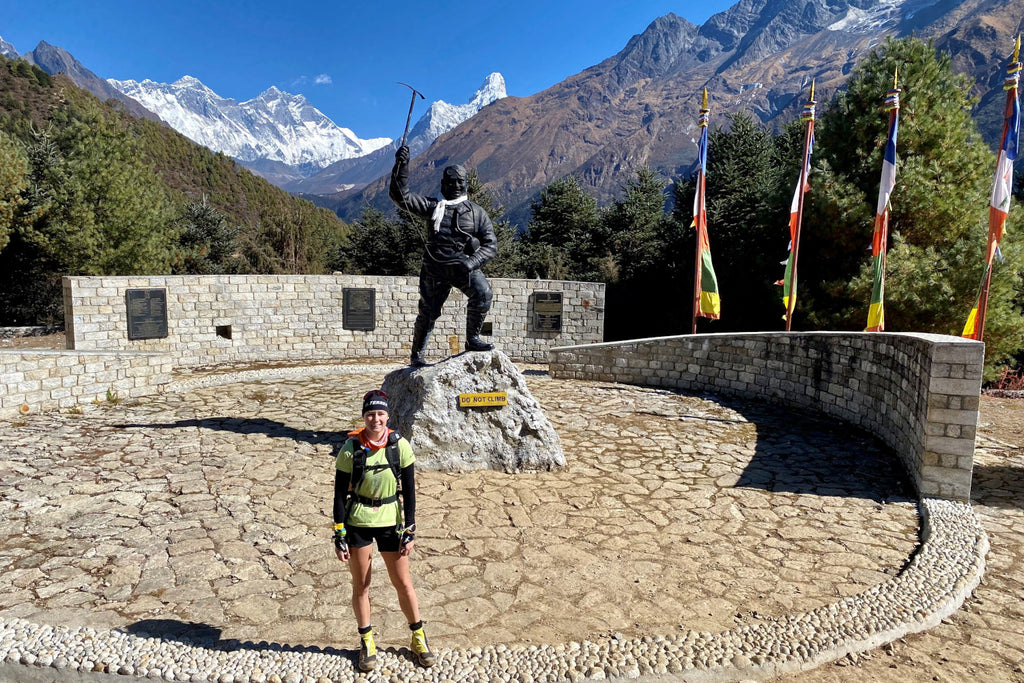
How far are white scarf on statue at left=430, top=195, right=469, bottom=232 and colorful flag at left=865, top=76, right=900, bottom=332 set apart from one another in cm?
658

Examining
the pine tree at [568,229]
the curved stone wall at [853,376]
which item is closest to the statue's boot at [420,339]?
the curved stone wall at [853,376]

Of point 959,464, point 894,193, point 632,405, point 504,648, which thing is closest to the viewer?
point 504,648

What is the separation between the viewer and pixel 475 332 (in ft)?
22.7

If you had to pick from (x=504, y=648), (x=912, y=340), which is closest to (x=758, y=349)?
(x=912, y=340)

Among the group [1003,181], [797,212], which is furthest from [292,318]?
[1003,181]

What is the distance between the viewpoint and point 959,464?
5680 millimetres

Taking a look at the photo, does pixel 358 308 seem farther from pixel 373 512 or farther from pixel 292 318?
pixel 373 512

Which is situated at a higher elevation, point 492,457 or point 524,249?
point 524,249

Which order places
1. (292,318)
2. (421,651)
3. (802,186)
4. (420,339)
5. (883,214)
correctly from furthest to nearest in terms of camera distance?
(292,318)
(802,186)
(883,214)
(420,339)
(421,651)

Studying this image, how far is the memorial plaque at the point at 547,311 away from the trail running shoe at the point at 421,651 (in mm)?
11387

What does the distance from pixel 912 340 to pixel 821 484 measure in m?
1.79

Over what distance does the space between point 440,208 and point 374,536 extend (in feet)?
13.1

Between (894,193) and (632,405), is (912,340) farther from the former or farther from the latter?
(894,193)

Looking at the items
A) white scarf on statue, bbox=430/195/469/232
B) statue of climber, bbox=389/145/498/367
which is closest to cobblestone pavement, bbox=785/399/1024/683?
statue of climber, bbox=389/145/498/367
